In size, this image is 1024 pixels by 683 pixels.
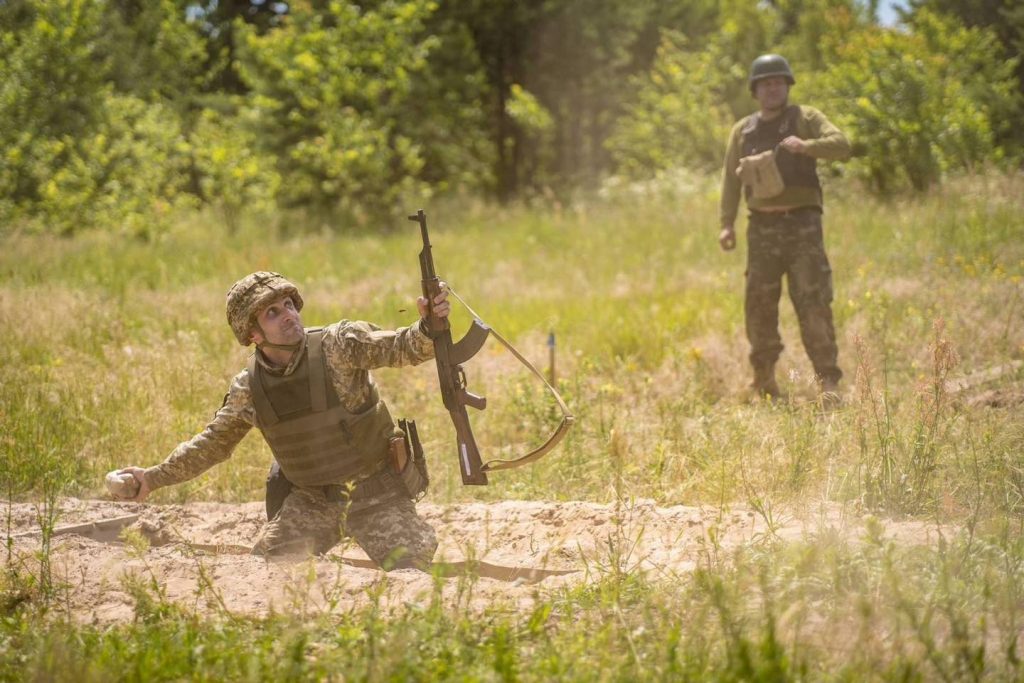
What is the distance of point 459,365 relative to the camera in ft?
14.0

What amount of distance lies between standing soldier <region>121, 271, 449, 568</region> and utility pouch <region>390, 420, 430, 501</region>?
0.05 feet

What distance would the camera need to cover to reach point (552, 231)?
12.6m

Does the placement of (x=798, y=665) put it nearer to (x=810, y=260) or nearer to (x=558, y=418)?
(x=558, y=418)

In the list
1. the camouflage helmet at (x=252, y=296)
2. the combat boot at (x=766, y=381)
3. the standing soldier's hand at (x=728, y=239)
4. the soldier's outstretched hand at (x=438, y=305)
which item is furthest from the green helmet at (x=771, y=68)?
the camouflage helmet at (x=252, y=296)

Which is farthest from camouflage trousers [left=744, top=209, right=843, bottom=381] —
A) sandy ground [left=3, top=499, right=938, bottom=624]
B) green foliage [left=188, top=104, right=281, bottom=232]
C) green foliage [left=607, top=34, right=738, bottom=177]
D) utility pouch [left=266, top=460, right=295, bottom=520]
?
green foliage [left=607, top=34, right=738, bottom=177]

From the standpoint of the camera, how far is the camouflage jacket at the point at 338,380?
4.16 m

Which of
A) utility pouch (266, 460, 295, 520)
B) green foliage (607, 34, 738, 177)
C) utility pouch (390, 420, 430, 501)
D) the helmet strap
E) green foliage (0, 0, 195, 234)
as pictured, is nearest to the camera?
the helmet strap

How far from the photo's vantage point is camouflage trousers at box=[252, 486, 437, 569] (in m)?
4.39

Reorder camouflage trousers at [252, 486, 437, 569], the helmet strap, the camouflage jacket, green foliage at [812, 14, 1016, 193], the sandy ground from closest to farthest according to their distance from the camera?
the sandy ground → the camouflage jacket → the helmet strap → camouflage trousers at [252, 486, 437, 569] → green foliage at [812, 14, 1016, 193]

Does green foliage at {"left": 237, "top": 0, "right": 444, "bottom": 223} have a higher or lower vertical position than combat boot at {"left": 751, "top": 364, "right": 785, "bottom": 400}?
higher

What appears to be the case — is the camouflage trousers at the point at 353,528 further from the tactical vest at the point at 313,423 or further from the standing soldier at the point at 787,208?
the standing soldier at the point at 787,208

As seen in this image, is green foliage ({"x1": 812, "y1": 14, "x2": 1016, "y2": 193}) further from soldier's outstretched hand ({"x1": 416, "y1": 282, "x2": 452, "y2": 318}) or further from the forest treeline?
soldier's outstretched hand ({"x1": 416, "y1": 282, "x2": 452, "y2": 318})

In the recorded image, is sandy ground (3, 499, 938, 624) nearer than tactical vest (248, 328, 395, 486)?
Yes

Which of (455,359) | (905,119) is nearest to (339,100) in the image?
(905,119)
